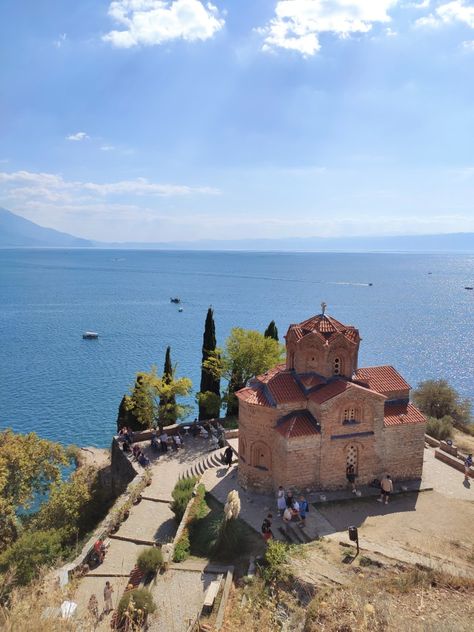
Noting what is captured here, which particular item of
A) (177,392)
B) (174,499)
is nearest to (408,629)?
(174,499)

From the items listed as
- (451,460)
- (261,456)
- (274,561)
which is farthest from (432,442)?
(274,561)

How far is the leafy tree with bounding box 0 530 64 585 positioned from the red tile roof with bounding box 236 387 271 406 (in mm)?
10866

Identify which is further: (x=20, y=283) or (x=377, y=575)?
(x=20, y=283)

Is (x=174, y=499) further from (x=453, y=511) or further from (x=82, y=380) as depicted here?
(x=82, y=380)

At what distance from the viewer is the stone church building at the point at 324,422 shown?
73.2 ft

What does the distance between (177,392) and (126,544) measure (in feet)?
46.0

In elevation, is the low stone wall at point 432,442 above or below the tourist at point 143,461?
above

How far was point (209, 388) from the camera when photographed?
38500 millimetres

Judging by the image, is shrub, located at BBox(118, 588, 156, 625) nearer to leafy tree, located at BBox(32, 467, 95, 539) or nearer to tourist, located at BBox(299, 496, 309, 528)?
tourist, located at BBox(299, 496, 309, 528)

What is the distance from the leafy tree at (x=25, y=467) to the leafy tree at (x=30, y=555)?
3846mm

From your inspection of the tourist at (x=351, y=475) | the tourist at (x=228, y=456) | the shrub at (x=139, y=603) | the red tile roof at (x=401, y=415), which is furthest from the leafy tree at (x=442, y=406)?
the shrub at (x=139, y=603)

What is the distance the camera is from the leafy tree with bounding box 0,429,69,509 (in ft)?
74.9

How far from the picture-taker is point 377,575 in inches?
631

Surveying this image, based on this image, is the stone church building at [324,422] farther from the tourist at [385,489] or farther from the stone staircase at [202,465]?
the stone staircase at [202,465]
